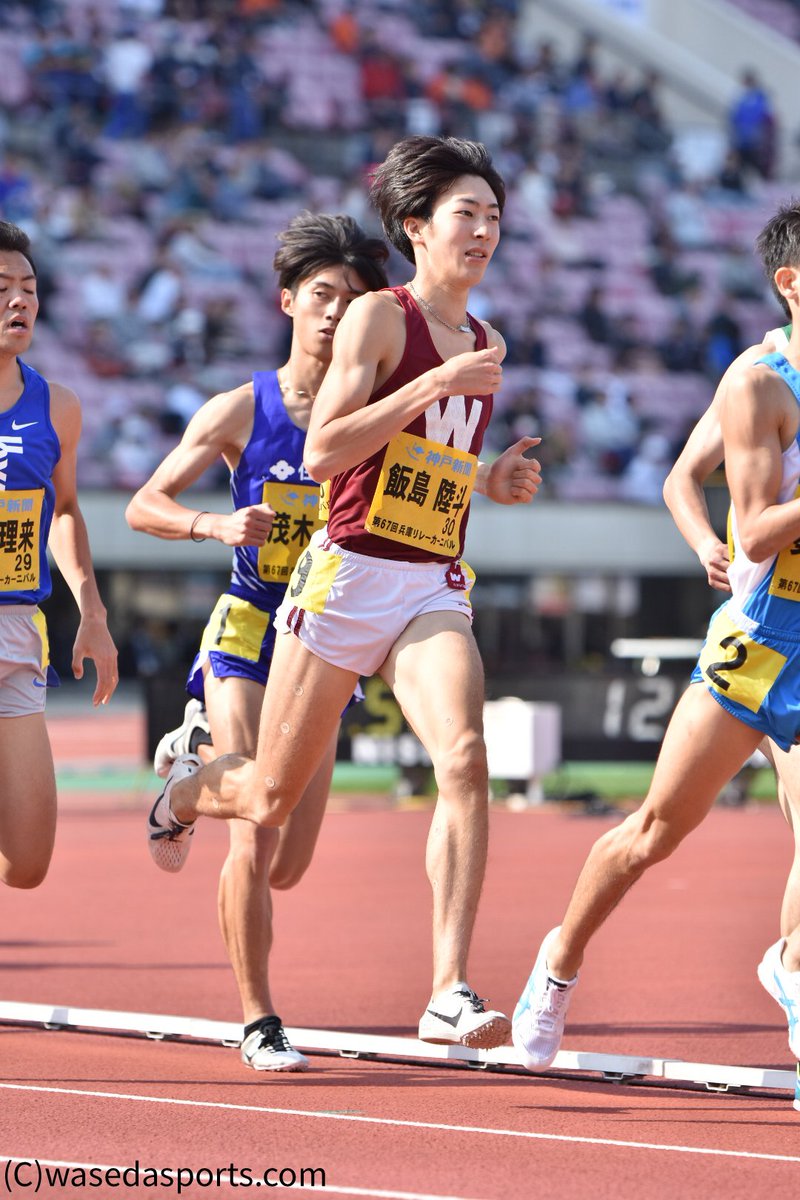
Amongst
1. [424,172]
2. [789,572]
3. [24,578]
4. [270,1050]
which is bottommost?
[270,1050]

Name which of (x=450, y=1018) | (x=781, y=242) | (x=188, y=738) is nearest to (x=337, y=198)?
(x=188, y=738)

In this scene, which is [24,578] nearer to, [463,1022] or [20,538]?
[20,538]

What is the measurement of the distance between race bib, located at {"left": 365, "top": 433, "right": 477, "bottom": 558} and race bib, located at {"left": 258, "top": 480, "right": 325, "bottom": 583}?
2.85 feet

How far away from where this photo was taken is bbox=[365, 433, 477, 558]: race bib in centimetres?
498

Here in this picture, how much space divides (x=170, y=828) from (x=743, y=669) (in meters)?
2.15

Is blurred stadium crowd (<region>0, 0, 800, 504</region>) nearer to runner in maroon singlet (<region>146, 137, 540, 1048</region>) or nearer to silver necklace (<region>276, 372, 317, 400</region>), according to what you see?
silver necklace (<region>276, 372, 317, 400</region>)

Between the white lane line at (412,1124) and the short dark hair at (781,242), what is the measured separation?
6.54ft

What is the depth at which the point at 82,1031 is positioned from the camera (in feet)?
19.9

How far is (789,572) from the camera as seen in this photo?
15.1 ft

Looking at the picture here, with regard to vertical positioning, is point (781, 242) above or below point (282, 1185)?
above

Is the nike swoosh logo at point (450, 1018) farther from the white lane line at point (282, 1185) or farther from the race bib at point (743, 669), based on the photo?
the race bib at point (743, 669)

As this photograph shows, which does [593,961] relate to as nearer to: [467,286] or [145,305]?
[467,286]

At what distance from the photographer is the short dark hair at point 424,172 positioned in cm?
510

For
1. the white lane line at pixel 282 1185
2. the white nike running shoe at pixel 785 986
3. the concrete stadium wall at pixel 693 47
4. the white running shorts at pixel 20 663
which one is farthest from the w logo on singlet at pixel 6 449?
the concrete stadium wall at pixel 693 47
